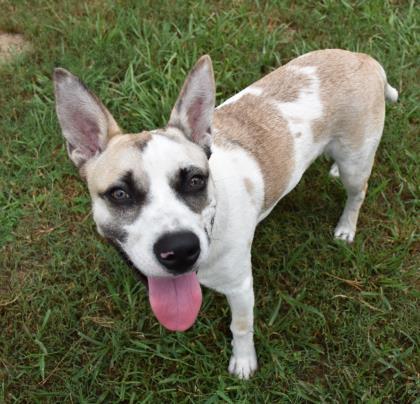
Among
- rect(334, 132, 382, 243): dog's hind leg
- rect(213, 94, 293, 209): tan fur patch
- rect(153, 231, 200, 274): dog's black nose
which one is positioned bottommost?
rect(334, 132, 382, 243): dog's hind leg

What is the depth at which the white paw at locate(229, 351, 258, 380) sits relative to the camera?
134 inches

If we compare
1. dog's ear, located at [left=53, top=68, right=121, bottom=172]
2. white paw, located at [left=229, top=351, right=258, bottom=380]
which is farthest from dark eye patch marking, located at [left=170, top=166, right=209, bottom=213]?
white paw, located at [left=229, top=351, right=258, bottom=380]

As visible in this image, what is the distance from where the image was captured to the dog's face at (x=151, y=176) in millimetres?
2375

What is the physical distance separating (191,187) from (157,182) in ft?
0.56

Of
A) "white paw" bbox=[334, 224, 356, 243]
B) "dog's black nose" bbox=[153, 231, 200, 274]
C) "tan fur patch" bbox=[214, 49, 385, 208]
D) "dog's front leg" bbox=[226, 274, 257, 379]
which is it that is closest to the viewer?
"dog's black nose" bbox=[153, 231, 200, 274]

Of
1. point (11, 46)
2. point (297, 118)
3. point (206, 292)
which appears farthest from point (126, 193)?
point (11, 46)

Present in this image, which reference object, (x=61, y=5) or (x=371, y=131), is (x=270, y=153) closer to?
(x=371, y=131)

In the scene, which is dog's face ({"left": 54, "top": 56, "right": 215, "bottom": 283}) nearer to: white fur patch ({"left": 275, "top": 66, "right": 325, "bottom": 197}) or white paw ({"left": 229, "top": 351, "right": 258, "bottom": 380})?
white fur patch ({"left": 275, "top": 66, "right": 325, "bottom": 197})

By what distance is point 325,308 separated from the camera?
146 inches

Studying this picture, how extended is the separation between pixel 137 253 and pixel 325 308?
1.78 metres

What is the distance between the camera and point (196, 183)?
8.34ft

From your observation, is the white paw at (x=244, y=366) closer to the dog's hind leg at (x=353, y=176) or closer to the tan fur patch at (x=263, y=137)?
the tan fur patch at (x=263, y=137)

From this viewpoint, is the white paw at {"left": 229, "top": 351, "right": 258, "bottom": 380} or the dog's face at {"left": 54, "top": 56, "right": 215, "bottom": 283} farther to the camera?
the white paw at {"left": 229, "top": 351, "right": 258, "bottom": 380}

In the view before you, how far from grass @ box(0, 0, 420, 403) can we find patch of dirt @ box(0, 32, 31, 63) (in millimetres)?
108
